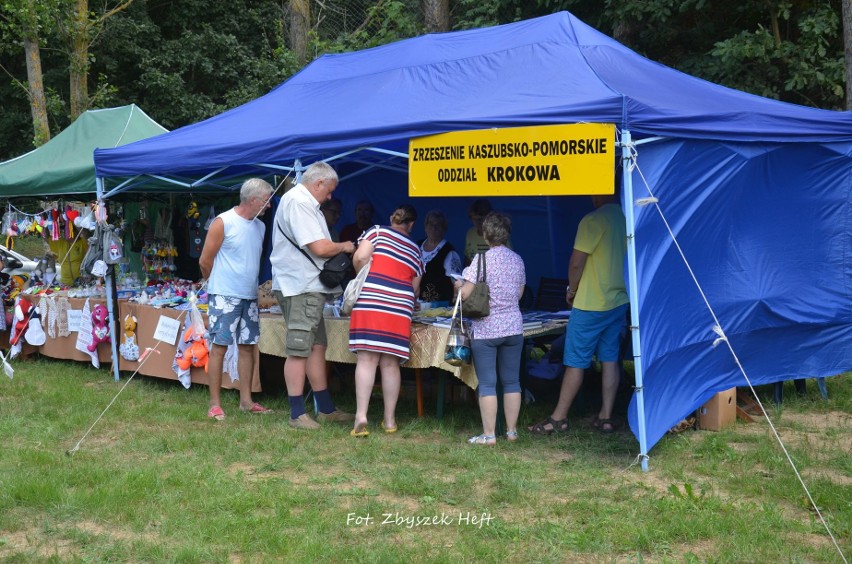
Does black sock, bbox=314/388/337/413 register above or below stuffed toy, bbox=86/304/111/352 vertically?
below

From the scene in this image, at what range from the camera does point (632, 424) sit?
518 centimetres

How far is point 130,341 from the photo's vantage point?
802cm

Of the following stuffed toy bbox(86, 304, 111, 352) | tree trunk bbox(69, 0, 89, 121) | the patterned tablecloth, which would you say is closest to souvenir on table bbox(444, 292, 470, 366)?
the patterned tablecloth

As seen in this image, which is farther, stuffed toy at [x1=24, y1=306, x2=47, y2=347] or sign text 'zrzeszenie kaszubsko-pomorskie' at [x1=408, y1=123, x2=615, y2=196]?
stuffed toy at [x1=24, y1=306, x2=47, y2=347]

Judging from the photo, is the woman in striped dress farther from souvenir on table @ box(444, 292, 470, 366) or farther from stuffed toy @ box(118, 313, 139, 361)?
stuffed toy @ box(118, 313, 139, 361)

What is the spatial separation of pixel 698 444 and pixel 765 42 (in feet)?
20.0

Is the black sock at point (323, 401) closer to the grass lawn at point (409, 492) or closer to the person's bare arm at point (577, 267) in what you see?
the grass lawn at point (409, 492)

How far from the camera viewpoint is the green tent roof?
32.1ft

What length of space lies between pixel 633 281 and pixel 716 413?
153 centimetres

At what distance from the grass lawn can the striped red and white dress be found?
24.2 inches

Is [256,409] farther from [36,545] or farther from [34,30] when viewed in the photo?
[34,30]

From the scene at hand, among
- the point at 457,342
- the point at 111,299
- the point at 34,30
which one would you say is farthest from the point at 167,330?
the point at 34,30

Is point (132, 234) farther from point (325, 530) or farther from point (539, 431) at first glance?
point (325, 530)

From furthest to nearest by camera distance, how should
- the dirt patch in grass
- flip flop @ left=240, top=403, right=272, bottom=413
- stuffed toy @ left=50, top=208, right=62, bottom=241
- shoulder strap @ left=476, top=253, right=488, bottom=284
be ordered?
stuffed toy @ left=50, top=208, right=62, bottom=241 < flip flop @ left=240, top=403, right=272, bottom=413 < shoulder strap @ left=476, top=253, right=488, bottom=284 < the dirt patch in grass
